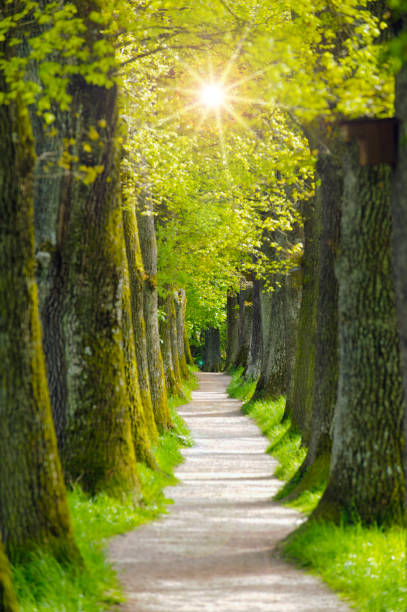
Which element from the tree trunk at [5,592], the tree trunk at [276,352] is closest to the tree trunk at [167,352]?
the tree trunk at [276,352]

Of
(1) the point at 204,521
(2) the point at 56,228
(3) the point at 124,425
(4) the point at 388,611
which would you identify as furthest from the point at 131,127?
(4) the point at 388,611

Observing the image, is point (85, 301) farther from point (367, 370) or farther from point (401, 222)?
point (401, 222)

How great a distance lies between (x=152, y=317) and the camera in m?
21.6

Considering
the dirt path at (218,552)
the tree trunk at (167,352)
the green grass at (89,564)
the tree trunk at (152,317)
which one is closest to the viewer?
the green grass at (89,564)

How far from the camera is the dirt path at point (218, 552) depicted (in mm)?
7781

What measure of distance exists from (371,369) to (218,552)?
2.49 metres

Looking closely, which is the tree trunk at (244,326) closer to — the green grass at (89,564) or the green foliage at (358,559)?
the green grass at (89,564)

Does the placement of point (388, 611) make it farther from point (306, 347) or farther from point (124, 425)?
point (306, 347)

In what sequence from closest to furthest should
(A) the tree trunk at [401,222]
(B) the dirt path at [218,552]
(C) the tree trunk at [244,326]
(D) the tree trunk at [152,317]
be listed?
1. (A) the tree trunk at [401,222]
2. (B) the dirt path at [218,552]
3. (D) the tree trunk at [152,317]
4. (C) the tree trunk at [244,326]

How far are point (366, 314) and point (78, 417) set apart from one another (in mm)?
4110

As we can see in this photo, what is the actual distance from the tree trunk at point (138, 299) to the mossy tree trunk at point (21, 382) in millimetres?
8710

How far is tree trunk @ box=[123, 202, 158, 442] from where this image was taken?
1692cm

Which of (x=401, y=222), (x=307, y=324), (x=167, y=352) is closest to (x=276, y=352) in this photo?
(x=167, y=352)

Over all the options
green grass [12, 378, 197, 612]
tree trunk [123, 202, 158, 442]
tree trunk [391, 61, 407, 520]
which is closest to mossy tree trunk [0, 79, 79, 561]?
green grass [12, 378, 197, 612]
